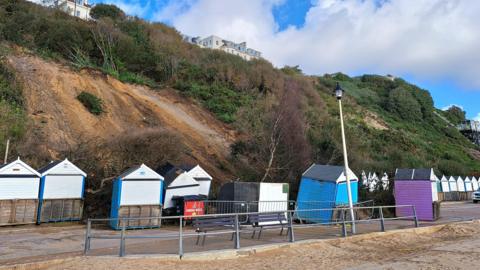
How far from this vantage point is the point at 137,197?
15164mm

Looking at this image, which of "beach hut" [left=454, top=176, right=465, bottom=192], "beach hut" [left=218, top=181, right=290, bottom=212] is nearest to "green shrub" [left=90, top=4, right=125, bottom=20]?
"beach hut" [left=218, top=181, right=290, bottom=212]

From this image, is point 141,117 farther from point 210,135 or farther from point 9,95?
point 9,95

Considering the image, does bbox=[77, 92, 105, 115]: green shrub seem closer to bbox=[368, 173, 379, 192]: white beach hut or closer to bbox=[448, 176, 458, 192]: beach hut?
bbox=[368, 173, 379, 192]: white beach hut

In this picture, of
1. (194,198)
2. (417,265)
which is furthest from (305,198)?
(417,265)

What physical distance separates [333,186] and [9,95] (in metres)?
20.0

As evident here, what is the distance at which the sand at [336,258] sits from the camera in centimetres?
820

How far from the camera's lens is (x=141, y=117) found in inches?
1166

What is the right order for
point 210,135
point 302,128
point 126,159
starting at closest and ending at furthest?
point 126,159, point 302,128, point 210,135

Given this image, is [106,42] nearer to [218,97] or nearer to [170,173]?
[218,97]

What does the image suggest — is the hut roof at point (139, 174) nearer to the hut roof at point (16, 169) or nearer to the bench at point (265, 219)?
the hut roof at point (16, 169)

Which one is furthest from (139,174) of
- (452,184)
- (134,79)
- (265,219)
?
(452,184)

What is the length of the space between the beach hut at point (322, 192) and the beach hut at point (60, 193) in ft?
31.1

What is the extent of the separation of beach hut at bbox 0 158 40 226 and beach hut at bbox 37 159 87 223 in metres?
0.28

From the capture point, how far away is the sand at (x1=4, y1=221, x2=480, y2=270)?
26.9 feet
